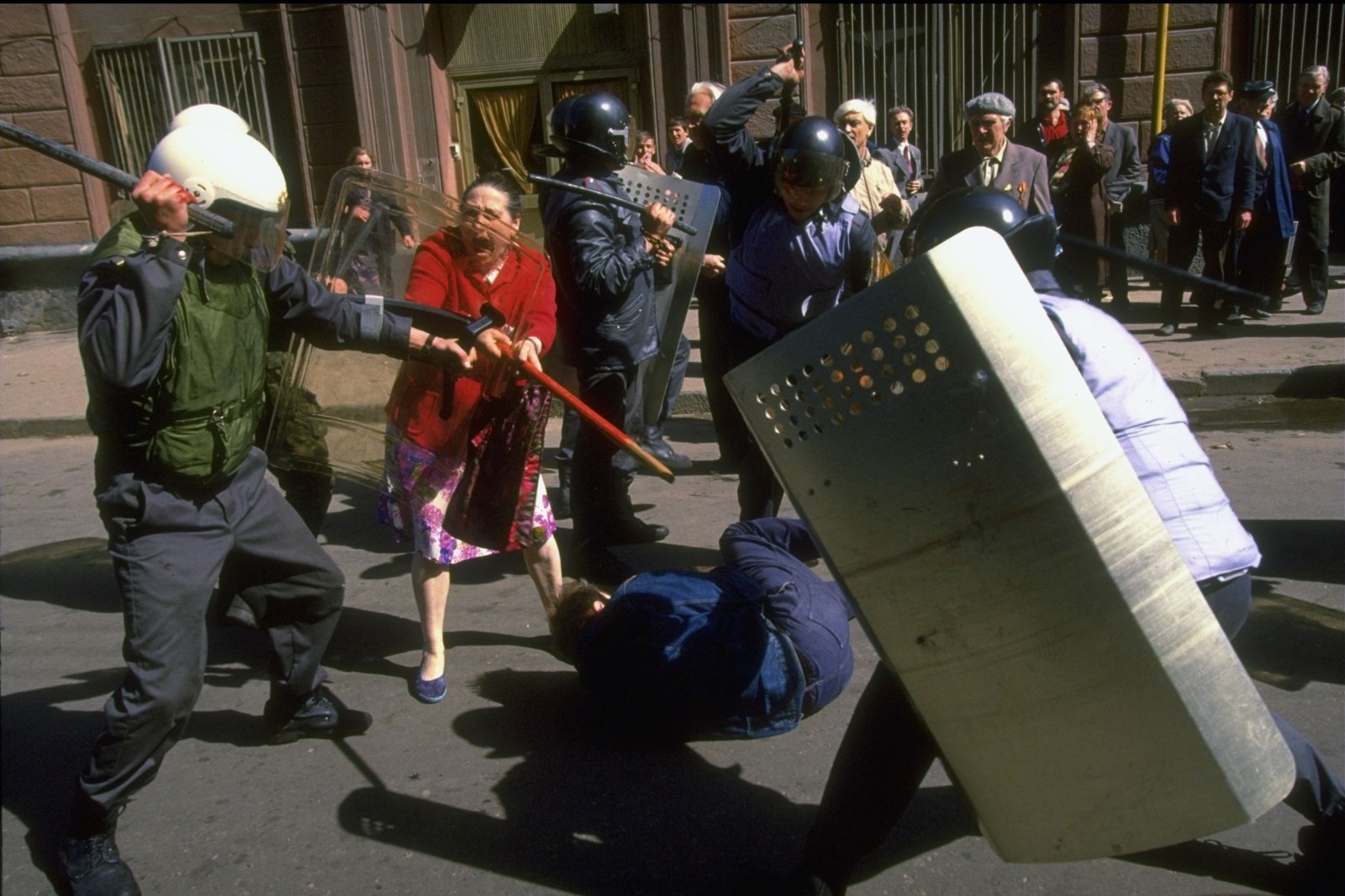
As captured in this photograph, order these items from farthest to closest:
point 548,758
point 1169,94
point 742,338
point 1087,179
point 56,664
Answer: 1. point 1169,94
2. point 1087,179
3. point 742,338
4. point 56,664
5. point 548,758

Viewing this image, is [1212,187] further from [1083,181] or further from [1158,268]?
[1158,268]

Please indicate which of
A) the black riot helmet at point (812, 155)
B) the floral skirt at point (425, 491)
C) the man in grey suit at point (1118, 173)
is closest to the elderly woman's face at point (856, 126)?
the black riot helmet at point (812, 155)

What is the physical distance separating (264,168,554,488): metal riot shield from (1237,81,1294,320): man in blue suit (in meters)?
6.78

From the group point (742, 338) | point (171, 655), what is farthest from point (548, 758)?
point (742, 338)

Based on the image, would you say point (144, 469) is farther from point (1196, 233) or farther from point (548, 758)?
point (1196, 233)

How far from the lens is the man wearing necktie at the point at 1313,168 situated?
347 inches

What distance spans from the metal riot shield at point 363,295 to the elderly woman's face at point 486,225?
0.02 metres

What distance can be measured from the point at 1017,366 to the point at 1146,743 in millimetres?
611

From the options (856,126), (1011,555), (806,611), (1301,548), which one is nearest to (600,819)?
(806,611)

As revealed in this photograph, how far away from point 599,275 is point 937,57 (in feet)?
26.4

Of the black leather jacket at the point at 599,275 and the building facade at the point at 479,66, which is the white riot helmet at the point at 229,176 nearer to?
the black leather jacket at the point at 599,275

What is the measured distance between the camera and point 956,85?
→ 11.0 m

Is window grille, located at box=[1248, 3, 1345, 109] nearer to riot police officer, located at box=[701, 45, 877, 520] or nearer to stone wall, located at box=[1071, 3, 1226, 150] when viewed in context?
stone wall, located at box=[1071, 3, 1226, 150]

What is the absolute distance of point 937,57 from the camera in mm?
10992
